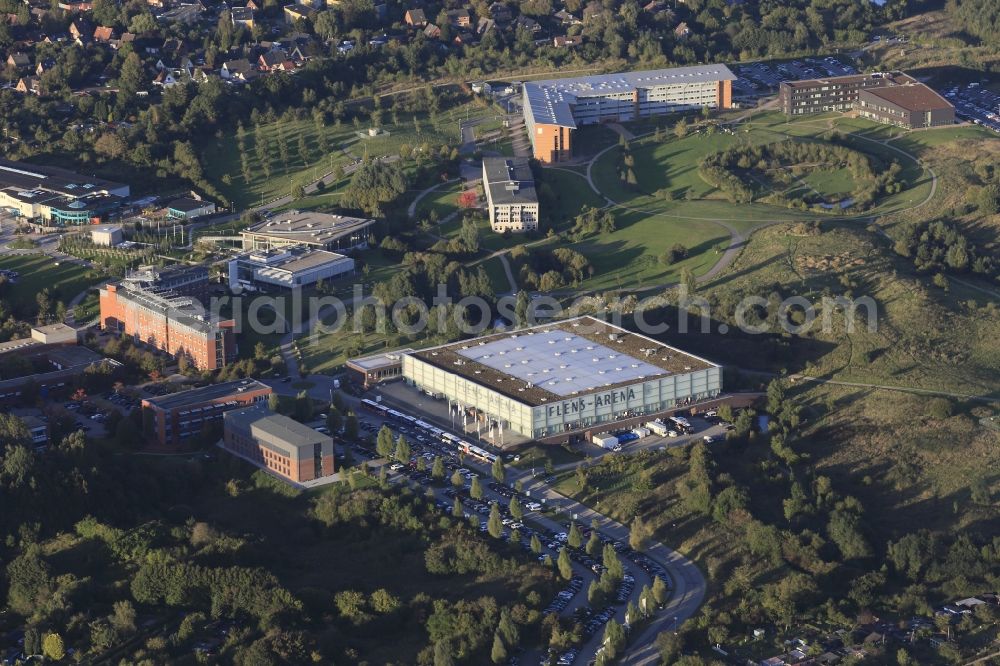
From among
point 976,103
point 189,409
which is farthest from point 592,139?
point 189,409

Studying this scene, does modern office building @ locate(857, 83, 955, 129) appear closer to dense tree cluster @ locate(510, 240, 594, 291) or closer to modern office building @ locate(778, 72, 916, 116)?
modern office building @ locate(778, 72, 916, 116)

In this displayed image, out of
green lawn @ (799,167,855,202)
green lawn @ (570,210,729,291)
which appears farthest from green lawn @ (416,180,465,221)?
green lawn @ (799,167,855,202)

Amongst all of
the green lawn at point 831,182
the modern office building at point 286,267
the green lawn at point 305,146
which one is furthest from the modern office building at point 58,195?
the green lawn at point 831,182

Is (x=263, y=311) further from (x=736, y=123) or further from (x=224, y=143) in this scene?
(x=736, y=123)

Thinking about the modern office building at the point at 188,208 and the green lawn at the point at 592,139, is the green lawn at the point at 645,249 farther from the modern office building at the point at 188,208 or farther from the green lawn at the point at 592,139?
the modern office building at the point at 188,208

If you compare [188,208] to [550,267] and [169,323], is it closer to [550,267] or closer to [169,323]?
[169,323]

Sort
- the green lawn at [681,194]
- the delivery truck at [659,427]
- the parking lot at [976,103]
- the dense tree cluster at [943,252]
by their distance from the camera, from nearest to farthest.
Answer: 1. the delivery truck at [659,427]
2. the dense tree cluster at [943,252]
3. the green lawn at [681,194]
4. the parking lot at [976,103]
